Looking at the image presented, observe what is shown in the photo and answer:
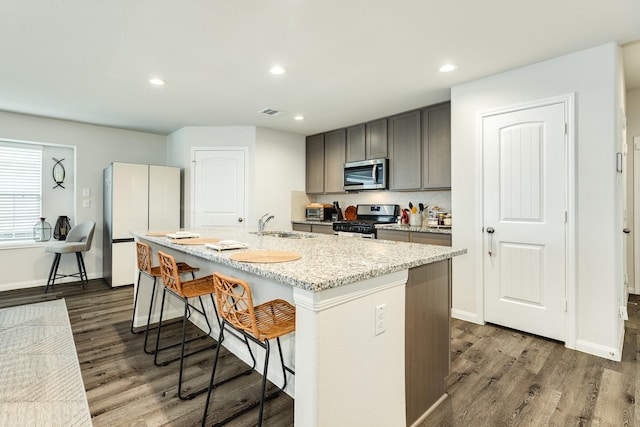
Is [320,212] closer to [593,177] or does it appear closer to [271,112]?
[271,112]

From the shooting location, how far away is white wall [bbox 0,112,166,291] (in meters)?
4.30

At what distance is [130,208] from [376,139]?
349 centimetres

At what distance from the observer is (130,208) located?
4.54 m

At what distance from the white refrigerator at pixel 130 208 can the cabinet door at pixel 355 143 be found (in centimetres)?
258

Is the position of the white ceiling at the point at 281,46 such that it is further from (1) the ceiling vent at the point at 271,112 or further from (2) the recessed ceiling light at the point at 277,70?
(1) the ceiling vent at the point at 271,112

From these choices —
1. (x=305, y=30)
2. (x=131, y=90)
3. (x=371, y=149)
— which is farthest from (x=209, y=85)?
(x=371, y=149)

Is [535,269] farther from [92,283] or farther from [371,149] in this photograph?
[92,283]

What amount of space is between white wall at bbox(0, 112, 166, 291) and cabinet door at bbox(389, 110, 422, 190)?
149 inches

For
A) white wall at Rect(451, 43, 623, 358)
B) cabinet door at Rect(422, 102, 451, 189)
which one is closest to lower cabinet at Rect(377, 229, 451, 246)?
cabinet door at Rect(422, 102, 451, 189)

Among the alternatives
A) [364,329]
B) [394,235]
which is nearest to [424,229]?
[394,235]

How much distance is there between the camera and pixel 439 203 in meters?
4.19

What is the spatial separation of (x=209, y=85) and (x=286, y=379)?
2.73 meters

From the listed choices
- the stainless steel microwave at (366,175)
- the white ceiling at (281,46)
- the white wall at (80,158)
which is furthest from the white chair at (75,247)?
the stainless steel microwave at (366,175)

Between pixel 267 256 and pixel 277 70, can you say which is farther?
pixel 277 70
